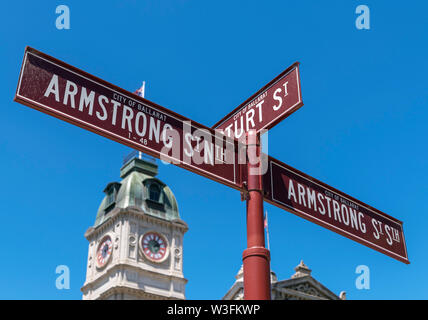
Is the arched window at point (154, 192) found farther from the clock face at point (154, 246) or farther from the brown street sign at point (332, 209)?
the brown street sign at point (332, 209)

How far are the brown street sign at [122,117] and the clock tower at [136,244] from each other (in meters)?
49.5

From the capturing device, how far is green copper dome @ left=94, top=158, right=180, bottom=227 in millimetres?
59562

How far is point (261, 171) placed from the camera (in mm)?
7055

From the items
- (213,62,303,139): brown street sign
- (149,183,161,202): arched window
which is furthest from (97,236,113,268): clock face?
(213,62,303,139): brown street sign

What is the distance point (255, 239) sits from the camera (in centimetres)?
643

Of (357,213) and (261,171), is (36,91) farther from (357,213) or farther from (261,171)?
(357,213)

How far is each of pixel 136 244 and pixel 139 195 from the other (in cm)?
555

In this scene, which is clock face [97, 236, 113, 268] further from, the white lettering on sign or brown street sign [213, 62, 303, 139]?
brown street sign [213, 62, 303, 139]

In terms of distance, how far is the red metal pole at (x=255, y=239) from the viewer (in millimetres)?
6109

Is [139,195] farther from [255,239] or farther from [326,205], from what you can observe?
[255,239]

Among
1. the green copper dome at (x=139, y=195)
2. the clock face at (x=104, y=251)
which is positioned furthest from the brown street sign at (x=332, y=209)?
the clock face at (x=104, y=251)

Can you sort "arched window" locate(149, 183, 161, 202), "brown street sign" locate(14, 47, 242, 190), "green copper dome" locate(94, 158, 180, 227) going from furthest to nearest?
1. "arched window" locate(149, 183, 161, 202)
2. "green copper dome" locate(94, 158, 180, 227)
3. "brown street sign" locate(14, 47, 242, 190)

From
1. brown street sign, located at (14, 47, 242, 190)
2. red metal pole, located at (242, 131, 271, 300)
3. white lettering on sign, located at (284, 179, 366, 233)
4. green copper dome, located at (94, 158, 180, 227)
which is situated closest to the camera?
brown street sign, located at (14, 47, 242, 190)
